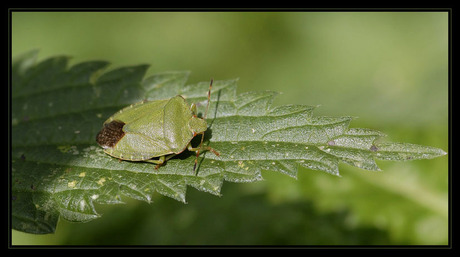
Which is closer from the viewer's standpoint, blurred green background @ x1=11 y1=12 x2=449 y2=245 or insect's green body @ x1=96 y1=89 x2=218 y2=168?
insect's green body @ x1=96 y1=89 x2=218 y2=168

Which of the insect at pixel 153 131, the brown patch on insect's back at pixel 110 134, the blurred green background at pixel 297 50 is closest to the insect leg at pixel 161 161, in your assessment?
the insect at pixel 153 131

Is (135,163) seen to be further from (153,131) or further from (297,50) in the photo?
(297,50)

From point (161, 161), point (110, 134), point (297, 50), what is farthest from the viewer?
point (297, 50)

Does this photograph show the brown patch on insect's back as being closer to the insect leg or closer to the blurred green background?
the insect leg

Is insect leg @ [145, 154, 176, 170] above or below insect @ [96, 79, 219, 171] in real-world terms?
below

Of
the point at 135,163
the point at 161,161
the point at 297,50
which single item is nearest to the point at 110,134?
the point at 135,163

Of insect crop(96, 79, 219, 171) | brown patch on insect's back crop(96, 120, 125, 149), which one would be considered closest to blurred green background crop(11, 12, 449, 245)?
insect crop(96, 79, 219, 171)

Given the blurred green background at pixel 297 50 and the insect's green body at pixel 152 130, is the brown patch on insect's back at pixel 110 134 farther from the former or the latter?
the blurred green background at pixel 297 50
